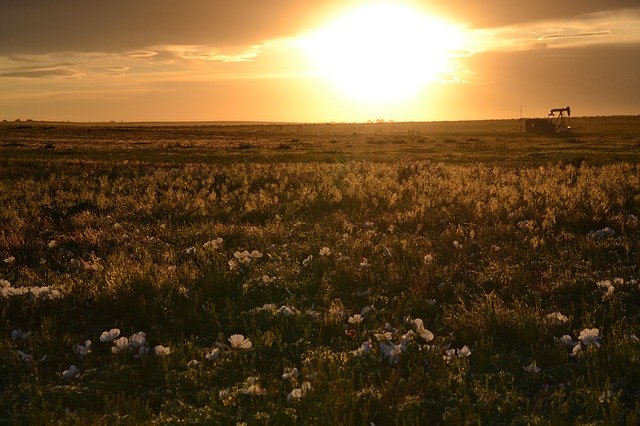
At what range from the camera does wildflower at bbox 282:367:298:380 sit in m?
4.50

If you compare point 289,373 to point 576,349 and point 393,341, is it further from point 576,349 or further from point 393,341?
point 576,349

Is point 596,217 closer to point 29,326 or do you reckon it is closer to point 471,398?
point 471,398

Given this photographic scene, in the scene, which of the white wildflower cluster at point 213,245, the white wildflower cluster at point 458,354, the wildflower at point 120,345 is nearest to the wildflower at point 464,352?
the white wildflower cluster at point 458,354

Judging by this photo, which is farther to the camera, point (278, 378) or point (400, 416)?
point (278, 378)

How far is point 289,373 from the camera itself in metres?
4.62

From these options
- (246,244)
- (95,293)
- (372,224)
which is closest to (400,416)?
(95,293)

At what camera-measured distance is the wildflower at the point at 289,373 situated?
14.8 ft

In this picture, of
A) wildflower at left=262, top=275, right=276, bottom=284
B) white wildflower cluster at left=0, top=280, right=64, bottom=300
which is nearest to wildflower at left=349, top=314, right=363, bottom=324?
wildflower at left=262, top=275, right=276, bottom=284

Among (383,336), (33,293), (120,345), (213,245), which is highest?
(213,245)

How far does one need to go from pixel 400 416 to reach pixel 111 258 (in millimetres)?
5623

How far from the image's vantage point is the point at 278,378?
467 cm

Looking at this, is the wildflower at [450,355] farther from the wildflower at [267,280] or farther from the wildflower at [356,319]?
the wildflower at [267,280]

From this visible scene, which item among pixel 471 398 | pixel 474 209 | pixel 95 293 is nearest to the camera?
pixel 471 398

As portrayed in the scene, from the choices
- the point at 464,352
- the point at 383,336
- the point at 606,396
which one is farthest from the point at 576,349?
the point at 383,336
